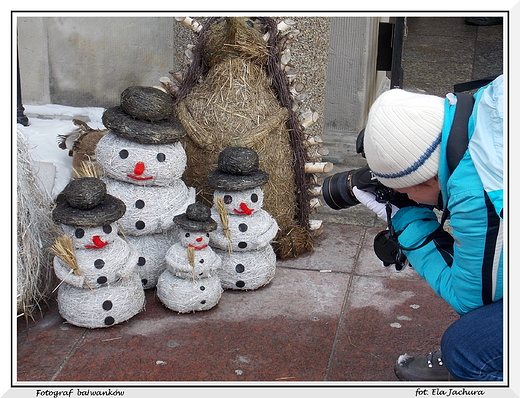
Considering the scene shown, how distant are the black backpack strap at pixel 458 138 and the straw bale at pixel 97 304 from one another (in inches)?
68.8

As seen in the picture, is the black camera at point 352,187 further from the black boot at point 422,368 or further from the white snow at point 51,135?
the white snow at point 51,135

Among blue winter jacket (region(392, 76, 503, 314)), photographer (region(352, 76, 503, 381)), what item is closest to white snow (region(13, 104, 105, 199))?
photographer (region(352, 76, 503, 381))

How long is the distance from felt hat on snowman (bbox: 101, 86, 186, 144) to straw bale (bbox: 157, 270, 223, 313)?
0.70 meters

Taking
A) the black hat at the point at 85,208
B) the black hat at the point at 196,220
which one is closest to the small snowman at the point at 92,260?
the black hat at the point at 85,208

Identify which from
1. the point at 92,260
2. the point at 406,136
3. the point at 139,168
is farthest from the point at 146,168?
the point at 406,136

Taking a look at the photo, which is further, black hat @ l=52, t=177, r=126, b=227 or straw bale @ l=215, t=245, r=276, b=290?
straw bale @ l=215, t=245, r=276, b=290

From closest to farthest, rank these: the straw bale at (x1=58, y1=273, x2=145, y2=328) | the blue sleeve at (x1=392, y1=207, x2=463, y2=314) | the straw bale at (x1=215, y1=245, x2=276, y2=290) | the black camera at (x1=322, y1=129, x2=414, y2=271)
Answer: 1. the blue sleeve at (x1=392, y1=207, x2=463, y2=314)
2. the black camera at (x1=322, y1=129, x2=414, y2=271)
3. the straw bale at (x1=58, y1=273, x2=145, y2=328)
4. the straw bale at (x1=215, y1=245, x2=276, y2=290)

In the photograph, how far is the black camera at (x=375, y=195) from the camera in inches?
111

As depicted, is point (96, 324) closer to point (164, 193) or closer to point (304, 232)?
point (164, 193)

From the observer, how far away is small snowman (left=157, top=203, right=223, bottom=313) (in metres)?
3.35

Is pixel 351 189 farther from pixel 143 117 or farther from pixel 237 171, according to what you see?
pixel 143 117

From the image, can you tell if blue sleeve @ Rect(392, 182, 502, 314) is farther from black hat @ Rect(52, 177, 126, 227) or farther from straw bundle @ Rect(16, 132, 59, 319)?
straw bundle @ Rect(16, 132, 59, 319)

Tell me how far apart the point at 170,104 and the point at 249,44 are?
631 mm

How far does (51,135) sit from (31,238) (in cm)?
139
